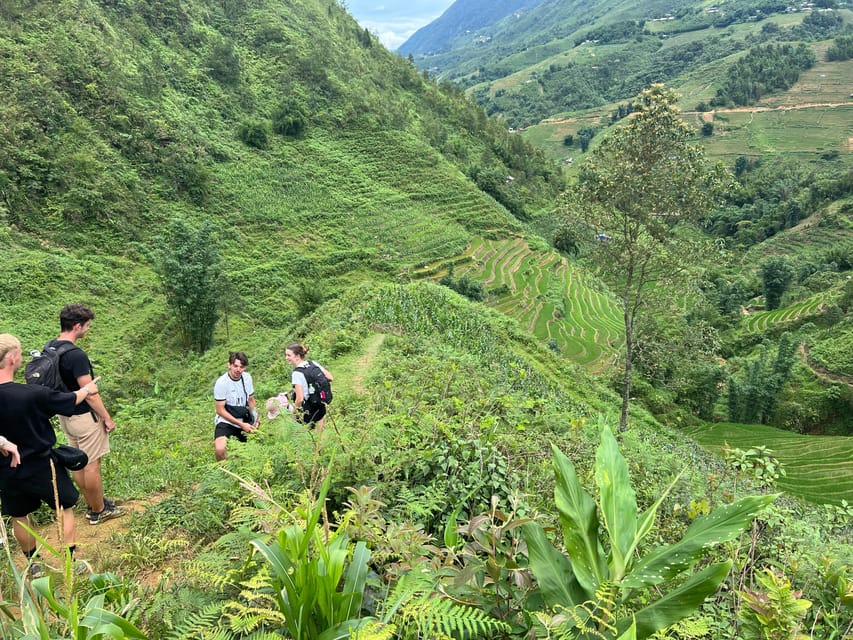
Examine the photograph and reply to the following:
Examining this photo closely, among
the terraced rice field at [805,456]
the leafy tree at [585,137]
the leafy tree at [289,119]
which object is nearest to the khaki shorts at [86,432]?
the terraced rice field at [805,456]

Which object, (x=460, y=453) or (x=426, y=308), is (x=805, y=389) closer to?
(x=426, y=308)

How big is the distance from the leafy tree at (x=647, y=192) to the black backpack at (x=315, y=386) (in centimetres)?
829

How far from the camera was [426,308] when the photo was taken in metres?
13.1

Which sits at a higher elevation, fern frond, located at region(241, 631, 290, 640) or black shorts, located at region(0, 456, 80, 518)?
black shorts, located at region(0, 456, 80, 518)

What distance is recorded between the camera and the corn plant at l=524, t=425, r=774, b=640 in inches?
59.6

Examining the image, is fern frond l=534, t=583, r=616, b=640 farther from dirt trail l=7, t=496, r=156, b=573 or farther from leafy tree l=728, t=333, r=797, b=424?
leafy tree l=728, t=333, r=797, b=424

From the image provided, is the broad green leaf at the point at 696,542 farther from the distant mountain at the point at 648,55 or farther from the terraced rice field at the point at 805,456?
the distant mountain at the point at 648,55

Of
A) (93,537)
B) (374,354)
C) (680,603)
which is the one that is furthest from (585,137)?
(680,603)

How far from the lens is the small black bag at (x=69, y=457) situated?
320 cm

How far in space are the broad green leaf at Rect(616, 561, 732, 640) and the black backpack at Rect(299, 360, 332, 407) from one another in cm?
353

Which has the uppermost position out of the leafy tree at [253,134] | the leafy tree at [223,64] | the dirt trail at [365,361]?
the leafy tree at [223,64]

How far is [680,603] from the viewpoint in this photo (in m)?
1.50

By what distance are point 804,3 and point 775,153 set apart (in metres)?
107

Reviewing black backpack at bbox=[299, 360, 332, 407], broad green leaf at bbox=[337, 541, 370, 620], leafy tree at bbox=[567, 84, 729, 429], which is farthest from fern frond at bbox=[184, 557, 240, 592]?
leafy tree at bbox=[567, 84, 729, 429]
